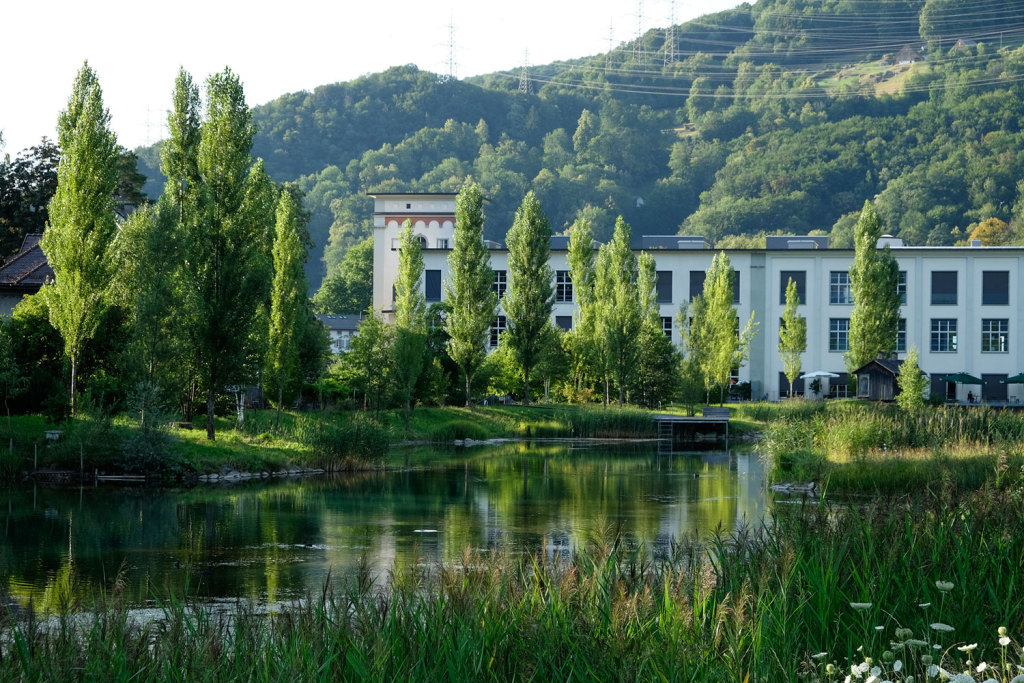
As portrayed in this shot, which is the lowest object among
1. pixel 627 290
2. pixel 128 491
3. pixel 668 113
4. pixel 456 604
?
pixel 128 491

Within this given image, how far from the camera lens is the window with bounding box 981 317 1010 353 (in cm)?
6694

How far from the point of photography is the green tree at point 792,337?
64250mm

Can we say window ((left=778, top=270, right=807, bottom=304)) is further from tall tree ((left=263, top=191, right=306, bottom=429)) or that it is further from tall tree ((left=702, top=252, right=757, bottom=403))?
tall tree ((left=263, top=191, right=306, bottom=429))

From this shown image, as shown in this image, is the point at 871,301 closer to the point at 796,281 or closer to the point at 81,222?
the point at 796,281

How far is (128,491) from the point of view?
2411 cm

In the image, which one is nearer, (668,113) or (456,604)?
(456,604)

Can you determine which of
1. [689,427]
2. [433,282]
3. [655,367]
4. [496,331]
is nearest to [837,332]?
[655,367]

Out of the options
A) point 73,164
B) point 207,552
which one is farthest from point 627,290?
point 207,552

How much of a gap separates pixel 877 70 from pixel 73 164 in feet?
479

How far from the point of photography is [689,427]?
1940 inches

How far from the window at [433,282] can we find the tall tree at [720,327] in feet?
57.7

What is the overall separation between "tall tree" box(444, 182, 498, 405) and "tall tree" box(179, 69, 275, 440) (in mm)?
17983

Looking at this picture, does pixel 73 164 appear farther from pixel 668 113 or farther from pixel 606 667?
pixel 668 113

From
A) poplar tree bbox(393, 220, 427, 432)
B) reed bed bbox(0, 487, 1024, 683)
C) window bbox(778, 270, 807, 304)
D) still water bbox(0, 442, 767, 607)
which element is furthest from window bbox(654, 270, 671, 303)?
reed bed bbox(0, 487, 1024, 683)
